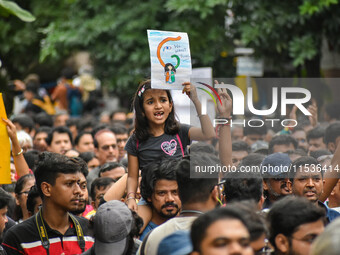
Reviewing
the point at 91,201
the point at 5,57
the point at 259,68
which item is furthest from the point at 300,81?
the point at 5,57

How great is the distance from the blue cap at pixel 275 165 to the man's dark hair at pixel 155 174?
80 cm

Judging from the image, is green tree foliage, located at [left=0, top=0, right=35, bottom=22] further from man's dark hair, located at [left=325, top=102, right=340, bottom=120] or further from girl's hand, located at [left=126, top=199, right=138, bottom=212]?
man's dark hair, located at [left=325, top=102, right=340, bottom=120]

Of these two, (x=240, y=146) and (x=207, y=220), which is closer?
(x=207, y=220)

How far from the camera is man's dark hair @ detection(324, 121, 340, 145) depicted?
7.64 meters

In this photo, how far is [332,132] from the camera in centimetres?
790

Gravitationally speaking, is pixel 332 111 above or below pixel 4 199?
above


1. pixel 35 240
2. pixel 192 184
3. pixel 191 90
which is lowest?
pixel 35 240

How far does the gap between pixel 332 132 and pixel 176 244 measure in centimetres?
395

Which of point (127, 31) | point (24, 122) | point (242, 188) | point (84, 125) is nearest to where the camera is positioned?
point (242, 188)

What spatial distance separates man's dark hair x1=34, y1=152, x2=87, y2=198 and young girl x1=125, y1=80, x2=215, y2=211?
0.49 metres

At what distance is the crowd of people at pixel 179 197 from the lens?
437cm

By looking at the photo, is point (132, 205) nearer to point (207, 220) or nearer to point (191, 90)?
point (191, 90)

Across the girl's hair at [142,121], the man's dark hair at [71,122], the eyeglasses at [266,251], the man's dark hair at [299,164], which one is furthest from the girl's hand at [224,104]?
the man's dark hair at [71,122]

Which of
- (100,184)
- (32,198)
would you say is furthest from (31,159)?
(32,198)
